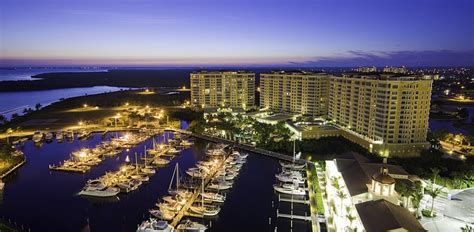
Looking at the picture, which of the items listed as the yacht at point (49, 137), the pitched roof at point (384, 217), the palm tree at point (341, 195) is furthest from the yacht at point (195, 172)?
the yacht at point (49, 137)

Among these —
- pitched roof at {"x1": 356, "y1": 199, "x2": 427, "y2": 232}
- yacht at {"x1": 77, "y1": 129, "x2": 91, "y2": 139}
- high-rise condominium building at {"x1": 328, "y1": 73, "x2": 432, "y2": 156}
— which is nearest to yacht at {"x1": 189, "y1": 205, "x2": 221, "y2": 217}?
pitched roof at {"x1": 356, "y1": 199, "x2": 427, "y2": 232}

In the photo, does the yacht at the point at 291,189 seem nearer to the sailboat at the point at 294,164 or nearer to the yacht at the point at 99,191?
the sailboat at the point at 294,164

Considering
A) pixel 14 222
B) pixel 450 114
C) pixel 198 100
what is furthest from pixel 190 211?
pixel 450 114

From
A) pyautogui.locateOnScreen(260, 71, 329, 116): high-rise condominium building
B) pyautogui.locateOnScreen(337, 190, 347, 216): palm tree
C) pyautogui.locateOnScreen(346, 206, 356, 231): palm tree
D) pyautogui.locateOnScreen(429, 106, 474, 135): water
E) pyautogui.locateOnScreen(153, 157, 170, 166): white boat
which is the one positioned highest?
pyautogui.locateOnScreen(260, 71, 329, 116): high-rise condominium building

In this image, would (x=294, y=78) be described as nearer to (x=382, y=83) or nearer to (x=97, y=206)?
(x=382, y=83)

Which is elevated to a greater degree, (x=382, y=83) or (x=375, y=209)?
(x=382, y=83)

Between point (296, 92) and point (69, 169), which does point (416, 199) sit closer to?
point (69, 169)

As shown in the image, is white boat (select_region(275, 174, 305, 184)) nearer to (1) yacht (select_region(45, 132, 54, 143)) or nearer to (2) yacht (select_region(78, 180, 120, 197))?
Answer: (2) yacht (select_region(78, 180, 120, 197))
